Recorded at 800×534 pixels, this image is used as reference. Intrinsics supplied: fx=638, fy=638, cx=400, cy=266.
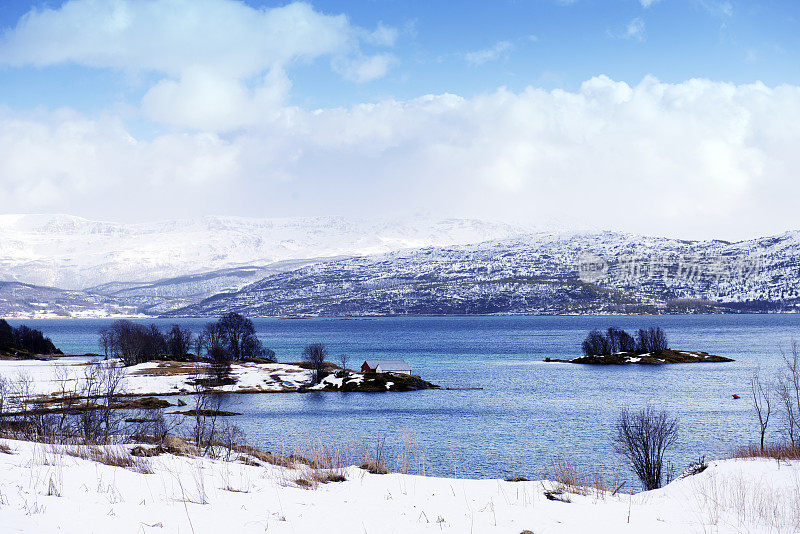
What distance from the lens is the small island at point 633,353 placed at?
476ft

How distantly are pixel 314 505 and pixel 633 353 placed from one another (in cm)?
15424

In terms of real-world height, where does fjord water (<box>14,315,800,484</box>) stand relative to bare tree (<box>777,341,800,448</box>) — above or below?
below

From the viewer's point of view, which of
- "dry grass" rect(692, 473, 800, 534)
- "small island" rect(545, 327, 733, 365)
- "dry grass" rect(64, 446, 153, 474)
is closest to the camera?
"dry grass" rect(692, 473, 800, 534)

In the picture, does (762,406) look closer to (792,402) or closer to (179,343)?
(792,402)

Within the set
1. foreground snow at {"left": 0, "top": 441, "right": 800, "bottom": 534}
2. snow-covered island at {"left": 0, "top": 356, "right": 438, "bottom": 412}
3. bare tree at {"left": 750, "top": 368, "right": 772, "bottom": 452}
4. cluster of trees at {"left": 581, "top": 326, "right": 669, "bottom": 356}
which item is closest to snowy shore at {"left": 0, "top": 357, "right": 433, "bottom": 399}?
snow-covered island at {"left": 0, "top": 356, "right": 438, "bottom": 412}

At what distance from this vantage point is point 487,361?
148 m

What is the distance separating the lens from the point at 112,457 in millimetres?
16125

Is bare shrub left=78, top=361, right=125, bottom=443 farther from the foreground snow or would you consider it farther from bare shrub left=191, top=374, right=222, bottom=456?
the foreground snow

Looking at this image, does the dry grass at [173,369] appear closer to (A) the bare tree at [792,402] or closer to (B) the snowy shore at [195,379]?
(B) the snowy shore at [195,379]

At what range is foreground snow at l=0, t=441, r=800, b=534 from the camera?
1091cm

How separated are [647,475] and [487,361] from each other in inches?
4494

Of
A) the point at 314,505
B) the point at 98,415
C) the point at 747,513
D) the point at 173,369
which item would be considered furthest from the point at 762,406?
the point at 173,369

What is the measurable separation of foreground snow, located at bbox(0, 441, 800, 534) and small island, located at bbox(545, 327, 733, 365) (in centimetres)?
13594

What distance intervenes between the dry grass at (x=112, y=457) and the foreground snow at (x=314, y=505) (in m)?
0.27
